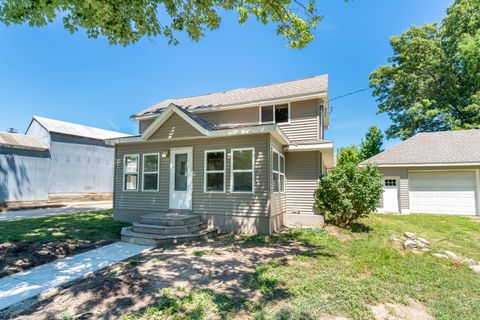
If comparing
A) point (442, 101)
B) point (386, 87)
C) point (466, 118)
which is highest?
point (386, 87)

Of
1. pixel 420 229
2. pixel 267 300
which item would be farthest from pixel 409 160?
pixel 267 300

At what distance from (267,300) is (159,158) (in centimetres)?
740

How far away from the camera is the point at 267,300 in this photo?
3.59m

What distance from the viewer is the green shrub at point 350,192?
28.2 feet

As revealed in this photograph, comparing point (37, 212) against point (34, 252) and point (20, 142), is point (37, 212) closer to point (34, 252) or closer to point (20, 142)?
point (20, 142)

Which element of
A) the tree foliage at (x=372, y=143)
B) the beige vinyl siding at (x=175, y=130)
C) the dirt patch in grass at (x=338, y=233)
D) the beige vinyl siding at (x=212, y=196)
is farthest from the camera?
the tree foliage at (x=372, y=143)

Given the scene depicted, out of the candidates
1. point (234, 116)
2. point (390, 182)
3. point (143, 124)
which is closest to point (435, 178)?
point (390, 182)

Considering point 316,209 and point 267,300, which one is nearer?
point 267,300

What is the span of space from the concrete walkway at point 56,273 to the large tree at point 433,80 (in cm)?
2582

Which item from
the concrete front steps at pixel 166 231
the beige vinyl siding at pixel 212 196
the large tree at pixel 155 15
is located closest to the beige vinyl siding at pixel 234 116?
the beige vinyl siding at pixel 212 196

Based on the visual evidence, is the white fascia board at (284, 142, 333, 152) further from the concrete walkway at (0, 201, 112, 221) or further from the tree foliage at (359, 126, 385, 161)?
the tree foliage at (359, 126, 385, 161)

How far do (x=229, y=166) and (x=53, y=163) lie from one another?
1605cm

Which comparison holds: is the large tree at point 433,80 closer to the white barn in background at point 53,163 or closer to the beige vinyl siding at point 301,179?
the beige vinyl siding at point 301,179

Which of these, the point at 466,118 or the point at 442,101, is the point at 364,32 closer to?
the point at 442,101
